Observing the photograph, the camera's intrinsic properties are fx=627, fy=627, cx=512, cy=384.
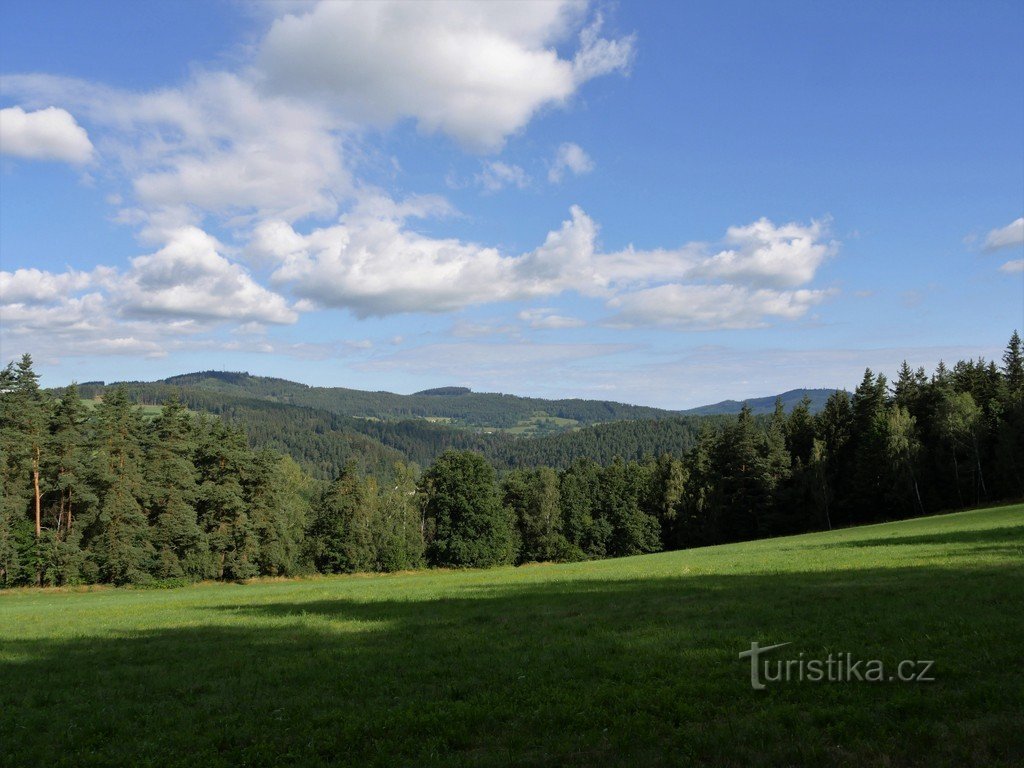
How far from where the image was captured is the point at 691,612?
16.9 m

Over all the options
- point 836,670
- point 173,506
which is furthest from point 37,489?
point 836,670

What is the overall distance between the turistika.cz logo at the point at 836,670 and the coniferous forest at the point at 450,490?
54.9 metres

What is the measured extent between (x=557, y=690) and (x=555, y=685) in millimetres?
421

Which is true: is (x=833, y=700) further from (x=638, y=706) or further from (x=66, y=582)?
(x=66, y=582)

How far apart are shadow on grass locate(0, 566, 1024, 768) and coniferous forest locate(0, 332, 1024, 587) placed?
40.7 meters

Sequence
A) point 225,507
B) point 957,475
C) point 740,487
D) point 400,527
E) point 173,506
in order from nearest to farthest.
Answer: point 173,506 → point 225,507 → point 957,475 → point 740,487 → point 400,527

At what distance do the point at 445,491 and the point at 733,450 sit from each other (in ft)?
139

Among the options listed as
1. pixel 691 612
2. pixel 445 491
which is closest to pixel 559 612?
pixel 691 612

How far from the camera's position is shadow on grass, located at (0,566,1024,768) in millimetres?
8164

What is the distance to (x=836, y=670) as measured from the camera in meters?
10.6

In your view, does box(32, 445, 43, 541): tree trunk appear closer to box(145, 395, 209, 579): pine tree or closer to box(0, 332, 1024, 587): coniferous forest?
box(0, 332, 1024, 587): coniferous forest

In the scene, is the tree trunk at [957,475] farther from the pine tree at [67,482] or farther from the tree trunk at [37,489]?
the tree trunk at [37,489]

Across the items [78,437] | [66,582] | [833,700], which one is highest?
[78,437]

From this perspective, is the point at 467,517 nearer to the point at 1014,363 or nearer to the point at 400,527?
the point at 400,527
